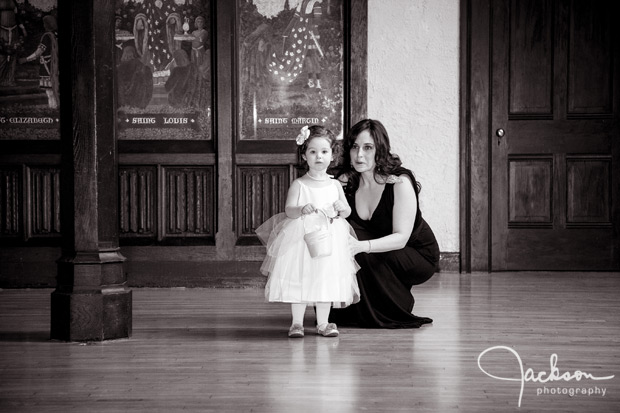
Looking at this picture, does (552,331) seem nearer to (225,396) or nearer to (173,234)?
(225,396)

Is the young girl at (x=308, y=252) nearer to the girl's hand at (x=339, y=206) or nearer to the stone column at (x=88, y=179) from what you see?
the girl's hand at (x=339, y=206)

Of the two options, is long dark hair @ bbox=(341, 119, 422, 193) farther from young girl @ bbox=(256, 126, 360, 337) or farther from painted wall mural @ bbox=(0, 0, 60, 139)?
painted wall mural @ bbox=(0, 0, 60, 139)

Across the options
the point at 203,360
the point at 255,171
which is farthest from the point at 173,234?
the point at 203,360

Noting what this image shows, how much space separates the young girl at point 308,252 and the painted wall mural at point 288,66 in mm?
2383

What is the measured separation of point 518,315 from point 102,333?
2.13 meters

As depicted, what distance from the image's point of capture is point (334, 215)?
3.63 metres

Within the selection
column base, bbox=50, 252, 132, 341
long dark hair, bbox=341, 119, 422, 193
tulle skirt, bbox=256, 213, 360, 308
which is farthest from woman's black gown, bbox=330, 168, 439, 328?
column base, bbox=50, 252, 132, 341

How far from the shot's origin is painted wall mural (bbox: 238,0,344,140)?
238 inches

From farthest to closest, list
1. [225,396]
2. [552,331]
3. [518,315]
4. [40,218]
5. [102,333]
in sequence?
[40,218], [518,315], [552,331], [102,333], [225,396]

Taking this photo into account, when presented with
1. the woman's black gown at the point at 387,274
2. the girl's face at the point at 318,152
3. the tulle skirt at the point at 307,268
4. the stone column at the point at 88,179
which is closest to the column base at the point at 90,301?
the stone column at the point at 88,179

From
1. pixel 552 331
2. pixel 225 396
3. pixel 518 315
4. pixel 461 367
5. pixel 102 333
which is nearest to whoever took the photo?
pixel 225 396

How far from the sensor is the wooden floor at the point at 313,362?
2.43 m

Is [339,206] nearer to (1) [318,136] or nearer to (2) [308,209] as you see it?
(2) [308,209]

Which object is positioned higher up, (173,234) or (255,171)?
(255,171)
